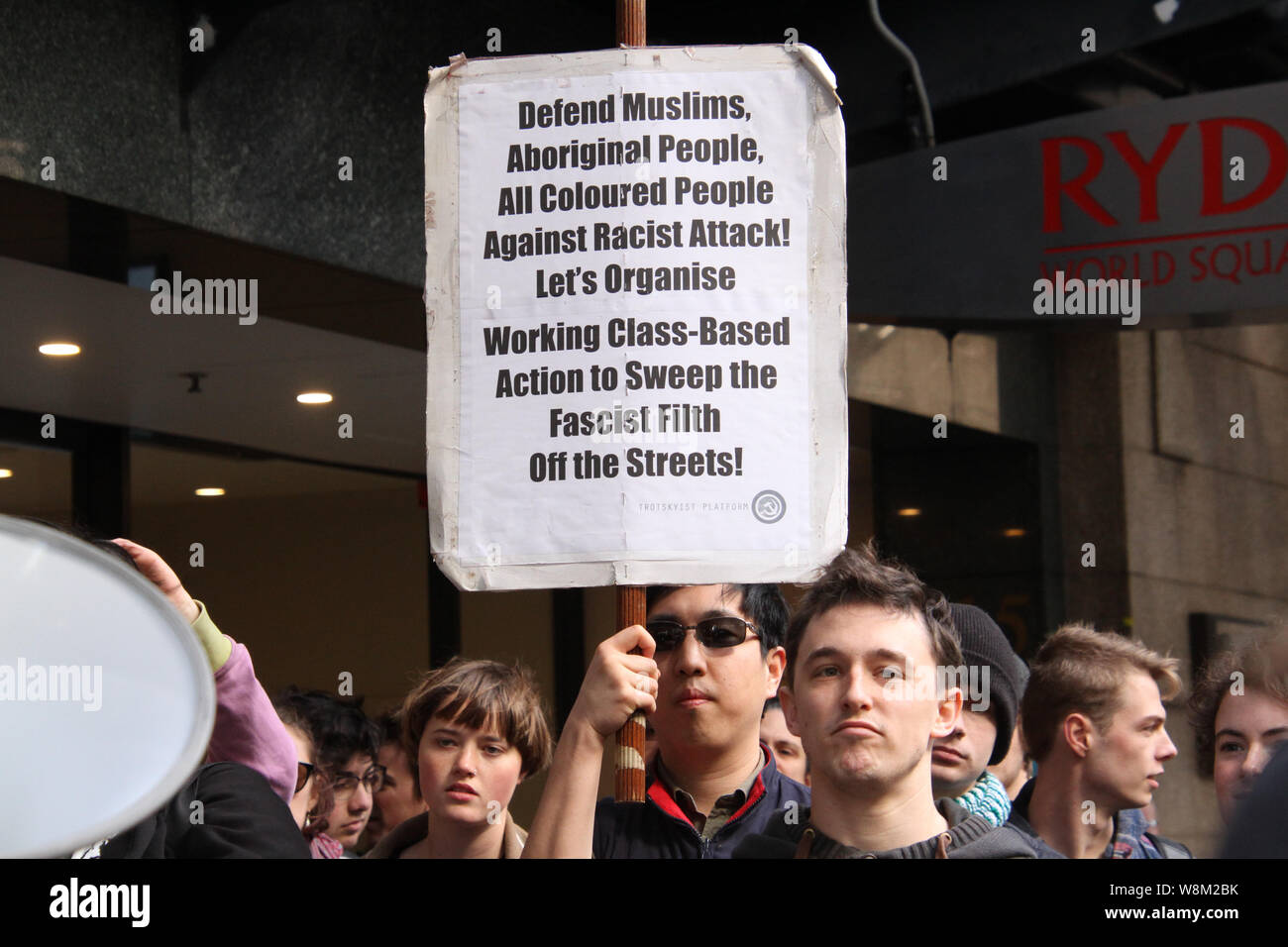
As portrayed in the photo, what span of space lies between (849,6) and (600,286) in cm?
383

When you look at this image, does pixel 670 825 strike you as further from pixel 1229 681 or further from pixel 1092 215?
pixel 1092 215

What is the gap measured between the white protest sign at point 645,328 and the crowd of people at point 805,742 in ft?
0.53

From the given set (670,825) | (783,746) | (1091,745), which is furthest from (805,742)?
(783,746)

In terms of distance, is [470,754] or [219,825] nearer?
[219,825]

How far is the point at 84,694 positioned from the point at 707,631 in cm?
141

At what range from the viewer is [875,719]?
2400 millimetres

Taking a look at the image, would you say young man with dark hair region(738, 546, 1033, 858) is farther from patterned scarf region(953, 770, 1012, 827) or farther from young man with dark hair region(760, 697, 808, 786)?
young man with dark hair region(760, 697, 808, 786)

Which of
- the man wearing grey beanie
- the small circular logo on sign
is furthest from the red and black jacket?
the small circular logo on sign

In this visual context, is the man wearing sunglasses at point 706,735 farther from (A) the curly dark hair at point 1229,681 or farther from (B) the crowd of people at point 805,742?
(A) the curly dark hair at point 1229,681

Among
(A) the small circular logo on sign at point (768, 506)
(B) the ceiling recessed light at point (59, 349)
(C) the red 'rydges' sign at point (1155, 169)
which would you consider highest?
(C) the red 'rydges' sign at point (1155, 169)

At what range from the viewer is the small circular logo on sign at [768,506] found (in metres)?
2.55

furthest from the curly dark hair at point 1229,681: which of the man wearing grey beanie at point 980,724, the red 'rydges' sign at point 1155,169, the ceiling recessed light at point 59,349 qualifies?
the ceiling recessed light at point 59,349

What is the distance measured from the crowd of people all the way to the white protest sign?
161mm
